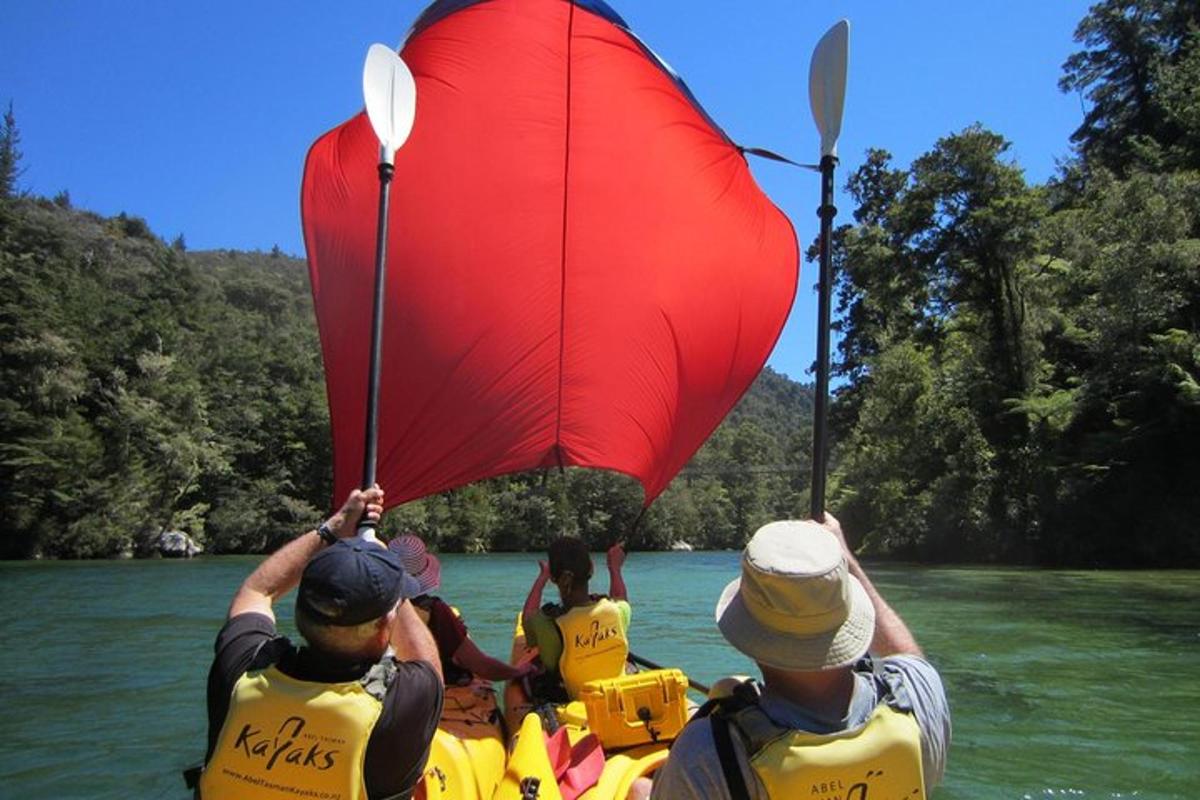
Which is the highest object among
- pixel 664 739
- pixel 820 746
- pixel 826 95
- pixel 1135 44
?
pixel 1135 44

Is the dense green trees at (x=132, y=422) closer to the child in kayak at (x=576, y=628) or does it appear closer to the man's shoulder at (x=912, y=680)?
the child in kayak at (x=576, y=628)

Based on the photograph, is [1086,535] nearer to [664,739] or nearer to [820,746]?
[664,739]

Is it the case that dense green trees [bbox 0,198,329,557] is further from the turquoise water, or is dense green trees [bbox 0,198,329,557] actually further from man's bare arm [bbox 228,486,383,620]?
man's bare arm [bbox 228,486,383,620]

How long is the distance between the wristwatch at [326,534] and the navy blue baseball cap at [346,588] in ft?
1.90

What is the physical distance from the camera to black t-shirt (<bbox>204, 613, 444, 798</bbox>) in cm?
210

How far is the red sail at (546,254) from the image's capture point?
5.33 metres

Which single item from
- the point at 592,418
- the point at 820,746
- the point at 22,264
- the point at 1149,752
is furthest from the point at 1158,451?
the point at 22,264

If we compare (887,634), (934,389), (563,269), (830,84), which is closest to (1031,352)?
(934,389)

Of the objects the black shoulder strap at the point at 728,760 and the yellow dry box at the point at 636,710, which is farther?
the yellow dry box at the point at 636,710

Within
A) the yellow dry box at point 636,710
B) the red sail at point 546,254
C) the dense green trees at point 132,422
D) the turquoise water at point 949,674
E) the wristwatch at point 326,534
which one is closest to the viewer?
the wristwatch at point 326,534

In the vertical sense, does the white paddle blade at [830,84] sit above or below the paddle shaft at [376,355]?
above

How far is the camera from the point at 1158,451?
25297mm

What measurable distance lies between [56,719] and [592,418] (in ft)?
19.5

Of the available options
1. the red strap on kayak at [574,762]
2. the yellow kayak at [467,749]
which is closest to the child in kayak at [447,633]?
the yellow kayak at [467,749]
